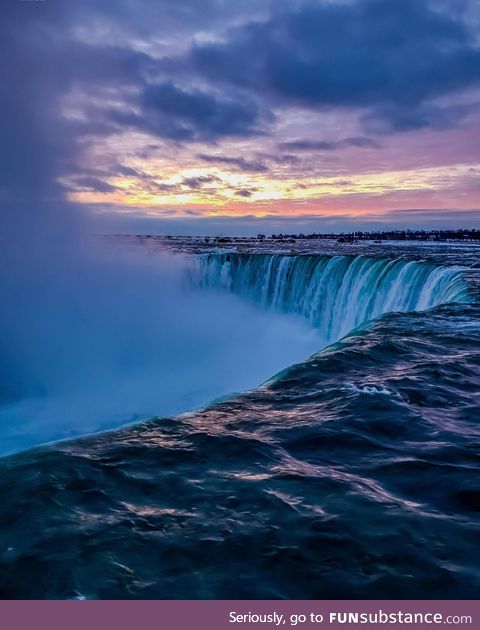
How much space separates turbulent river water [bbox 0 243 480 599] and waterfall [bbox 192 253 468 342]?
9381mm

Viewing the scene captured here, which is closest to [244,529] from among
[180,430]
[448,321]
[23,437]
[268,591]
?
[268,591]

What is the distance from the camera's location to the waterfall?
1745cm

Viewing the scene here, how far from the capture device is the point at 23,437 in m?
13.2
